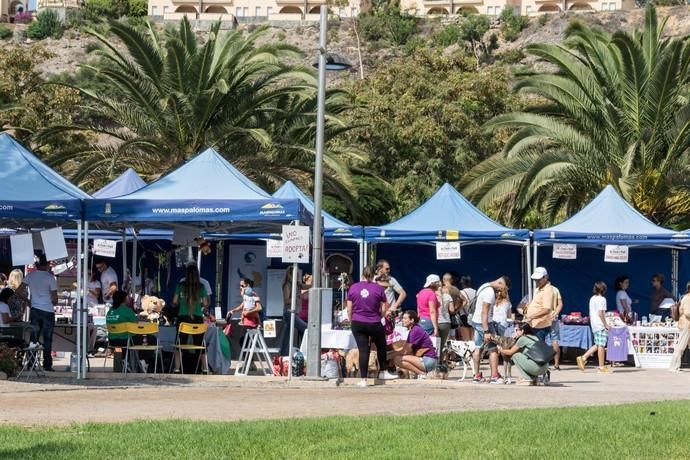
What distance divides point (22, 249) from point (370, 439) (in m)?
8.85

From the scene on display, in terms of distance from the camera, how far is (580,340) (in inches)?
967

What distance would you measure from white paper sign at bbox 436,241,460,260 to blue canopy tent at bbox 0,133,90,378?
8.17 m

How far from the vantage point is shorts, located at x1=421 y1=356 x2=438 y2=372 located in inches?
752

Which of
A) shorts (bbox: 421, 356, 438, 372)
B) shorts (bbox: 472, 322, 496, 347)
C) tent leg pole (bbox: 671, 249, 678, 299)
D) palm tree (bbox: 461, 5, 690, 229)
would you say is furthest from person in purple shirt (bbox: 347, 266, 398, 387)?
palm tree (bbox: 461, 5, 690, 229)

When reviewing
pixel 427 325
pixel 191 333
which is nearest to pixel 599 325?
pixel 427 325

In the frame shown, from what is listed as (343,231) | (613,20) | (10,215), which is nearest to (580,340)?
(343,231)

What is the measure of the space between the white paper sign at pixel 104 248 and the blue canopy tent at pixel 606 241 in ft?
27.7

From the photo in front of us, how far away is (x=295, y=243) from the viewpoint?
60.2 feet

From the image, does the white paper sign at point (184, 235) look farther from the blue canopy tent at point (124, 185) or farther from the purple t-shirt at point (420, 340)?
the purple t-shirt at point (420, 340)

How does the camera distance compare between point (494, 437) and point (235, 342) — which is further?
point (235, 342)

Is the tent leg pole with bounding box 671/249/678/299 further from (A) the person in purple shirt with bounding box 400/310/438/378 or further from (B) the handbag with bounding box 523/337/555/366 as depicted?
(B) the handbag with bounding box 523/337/555/366

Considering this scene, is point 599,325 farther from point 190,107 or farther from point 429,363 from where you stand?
point 190,107

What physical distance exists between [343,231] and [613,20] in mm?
116351

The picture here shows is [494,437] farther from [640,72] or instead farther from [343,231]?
[640,72]
